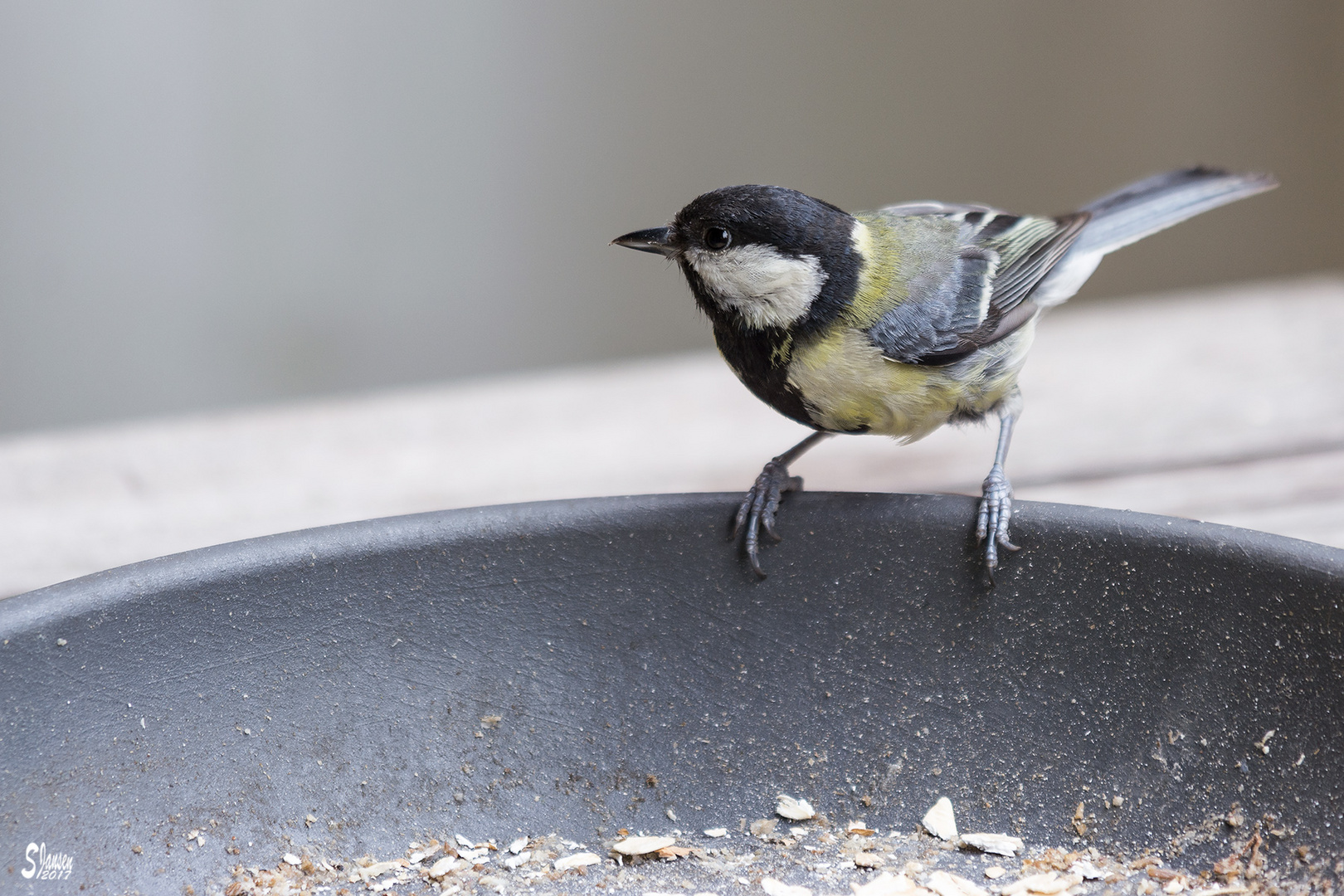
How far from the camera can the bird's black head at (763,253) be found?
4.10 ft

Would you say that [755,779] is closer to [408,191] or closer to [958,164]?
[408,191]

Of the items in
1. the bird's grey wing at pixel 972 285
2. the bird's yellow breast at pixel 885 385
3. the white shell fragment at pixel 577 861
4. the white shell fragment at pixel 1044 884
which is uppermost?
the bird's grey wing at pixel 972 285

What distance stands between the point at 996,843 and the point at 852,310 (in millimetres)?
582

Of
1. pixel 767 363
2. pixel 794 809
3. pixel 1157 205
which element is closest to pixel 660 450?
pixel 767 363

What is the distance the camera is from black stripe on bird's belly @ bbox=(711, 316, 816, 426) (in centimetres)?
131

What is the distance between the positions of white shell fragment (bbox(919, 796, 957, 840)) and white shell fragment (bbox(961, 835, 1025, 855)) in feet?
0.04

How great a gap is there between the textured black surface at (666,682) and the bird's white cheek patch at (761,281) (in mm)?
326

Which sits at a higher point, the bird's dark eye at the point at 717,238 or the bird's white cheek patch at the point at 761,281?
the bird's dark eye at the point at 717,238

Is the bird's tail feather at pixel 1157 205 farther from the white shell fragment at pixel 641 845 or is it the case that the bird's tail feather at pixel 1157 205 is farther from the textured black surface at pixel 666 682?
the white shell fragment at pixel 641 845

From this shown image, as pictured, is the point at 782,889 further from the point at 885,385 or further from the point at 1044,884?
the point at 885,385

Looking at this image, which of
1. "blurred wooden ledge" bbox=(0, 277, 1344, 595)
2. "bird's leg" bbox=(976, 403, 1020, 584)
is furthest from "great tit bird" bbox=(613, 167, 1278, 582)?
"blurred wooden ledge" bbox=(0, 277, 1344, 595)

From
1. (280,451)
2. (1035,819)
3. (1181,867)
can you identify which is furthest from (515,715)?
(280,451)

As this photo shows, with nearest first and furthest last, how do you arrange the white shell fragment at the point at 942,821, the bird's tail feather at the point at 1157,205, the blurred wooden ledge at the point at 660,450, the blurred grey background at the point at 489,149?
the white shell fragment at the point at 942,821 < the blurred wooden ledge at the point at 660,450 < the bird's tail feather at the point at 1157,205 < the blurred grey background at the point at 489,149

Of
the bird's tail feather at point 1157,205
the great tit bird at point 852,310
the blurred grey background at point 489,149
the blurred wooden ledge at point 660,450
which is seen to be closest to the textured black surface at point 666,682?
the great tit bird at point 852,310
